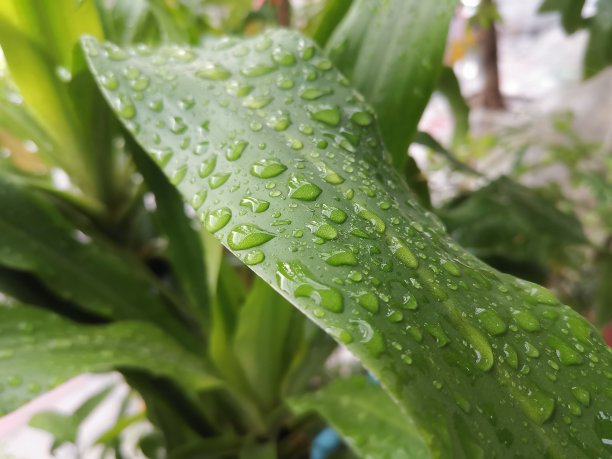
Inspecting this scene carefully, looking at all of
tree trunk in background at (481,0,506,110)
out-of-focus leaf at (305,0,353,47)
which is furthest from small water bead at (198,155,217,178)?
tree trunk in background at (481,0,506,110)

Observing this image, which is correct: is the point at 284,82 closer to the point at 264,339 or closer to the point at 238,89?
the point at 238,89

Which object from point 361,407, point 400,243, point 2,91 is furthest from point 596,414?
point 2,91

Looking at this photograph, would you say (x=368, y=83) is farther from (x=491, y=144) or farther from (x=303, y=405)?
(x=491, y=144)

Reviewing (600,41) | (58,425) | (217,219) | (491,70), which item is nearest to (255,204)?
(217,219)

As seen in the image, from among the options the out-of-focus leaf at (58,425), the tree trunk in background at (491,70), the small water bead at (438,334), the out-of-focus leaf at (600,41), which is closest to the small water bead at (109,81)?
the small water bead at (438,334)

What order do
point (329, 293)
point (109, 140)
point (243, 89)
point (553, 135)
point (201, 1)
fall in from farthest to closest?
1. point (553, 135)
2. point (201, 1)
3. point (109, 140)
4. point (243, 89)
5. point (329, 293)
